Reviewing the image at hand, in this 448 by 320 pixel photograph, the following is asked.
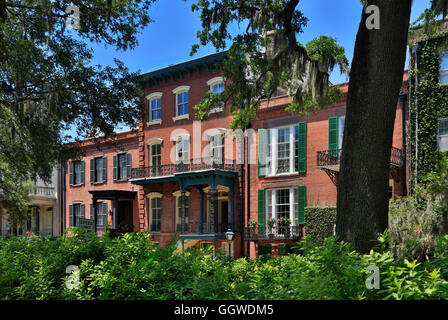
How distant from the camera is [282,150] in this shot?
24625 millimetres

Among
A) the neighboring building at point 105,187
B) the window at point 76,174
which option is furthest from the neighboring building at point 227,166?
→ the window at point 76,174

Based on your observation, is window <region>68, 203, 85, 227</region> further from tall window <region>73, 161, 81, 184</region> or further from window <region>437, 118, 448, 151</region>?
window <region>437, 118, 448, 151</region>

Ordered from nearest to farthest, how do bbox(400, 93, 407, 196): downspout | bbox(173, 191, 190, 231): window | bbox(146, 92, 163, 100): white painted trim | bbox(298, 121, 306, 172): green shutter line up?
1. bbox(400, 93, 407, 196): downspout
2. bbox(298, 121, 306, 172): green shutter
3. bbox(173, 191, 190, 231): window
4. bbox(146, 92, 163, 100): white painted trim

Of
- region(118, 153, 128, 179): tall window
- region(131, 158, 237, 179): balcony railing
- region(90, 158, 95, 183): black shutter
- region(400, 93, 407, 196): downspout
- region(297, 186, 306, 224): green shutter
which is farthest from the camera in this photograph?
region(90, 158, 95, 183): black shutter

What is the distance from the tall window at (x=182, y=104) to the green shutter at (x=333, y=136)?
10.4 metres

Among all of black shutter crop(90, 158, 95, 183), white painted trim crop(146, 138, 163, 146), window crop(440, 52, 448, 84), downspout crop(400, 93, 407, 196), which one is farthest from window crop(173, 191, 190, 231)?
window crop(440, 52, 448, 84)

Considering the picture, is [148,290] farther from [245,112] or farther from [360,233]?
[245,112]

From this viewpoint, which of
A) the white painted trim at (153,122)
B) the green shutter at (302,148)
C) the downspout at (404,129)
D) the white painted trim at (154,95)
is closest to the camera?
the downspout at (404,129)

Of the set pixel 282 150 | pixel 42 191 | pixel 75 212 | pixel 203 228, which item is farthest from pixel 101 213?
pixel 282 150

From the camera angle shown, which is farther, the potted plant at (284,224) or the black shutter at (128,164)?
the black shutter at (128,164)

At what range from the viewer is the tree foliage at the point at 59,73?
11911 mm

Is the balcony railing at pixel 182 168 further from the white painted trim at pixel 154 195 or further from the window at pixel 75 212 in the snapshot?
the window at pixel 75 212

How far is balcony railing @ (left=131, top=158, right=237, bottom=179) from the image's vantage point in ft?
85.7
